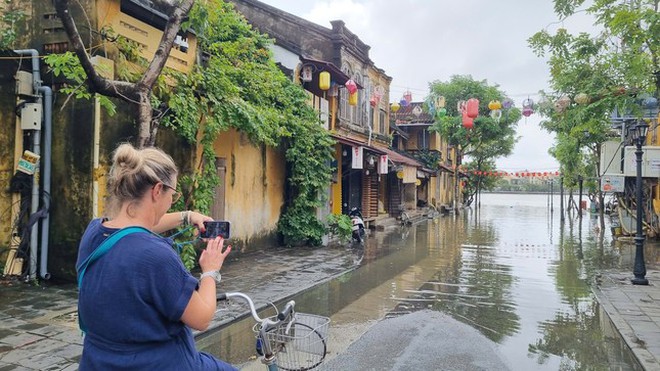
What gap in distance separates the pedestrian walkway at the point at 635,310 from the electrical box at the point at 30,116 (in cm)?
925

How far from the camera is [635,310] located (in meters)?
7.86

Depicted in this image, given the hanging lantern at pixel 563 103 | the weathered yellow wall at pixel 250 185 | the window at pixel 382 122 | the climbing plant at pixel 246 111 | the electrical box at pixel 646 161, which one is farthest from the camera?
the window at pixel 382 122

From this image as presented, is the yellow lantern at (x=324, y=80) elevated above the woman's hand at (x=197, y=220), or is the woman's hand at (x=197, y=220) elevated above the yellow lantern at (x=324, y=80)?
the yellow lantern at (x=324, y=80)

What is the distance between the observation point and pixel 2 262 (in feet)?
26.0

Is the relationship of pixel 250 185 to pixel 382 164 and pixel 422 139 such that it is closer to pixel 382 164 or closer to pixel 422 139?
pixel 382 164

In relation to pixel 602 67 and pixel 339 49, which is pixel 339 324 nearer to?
pixel 602 67

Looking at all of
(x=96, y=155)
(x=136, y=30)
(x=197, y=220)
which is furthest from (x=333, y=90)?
(x=197, y=220)

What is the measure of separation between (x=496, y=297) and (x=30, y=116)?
870 cm

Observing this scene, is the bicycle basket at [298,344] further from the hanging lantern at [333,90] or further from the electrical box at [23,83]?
the hanging lantern at [333,90]

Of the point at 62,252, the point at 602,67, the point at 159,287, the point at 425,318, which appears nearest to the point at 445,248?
the point at 602,67

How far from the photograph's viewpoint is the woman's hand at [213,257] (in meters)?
2.19

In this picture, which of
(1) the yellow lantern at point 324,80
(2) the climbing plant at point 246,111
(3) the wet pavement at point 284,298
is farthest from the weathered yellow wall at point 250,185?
(1) the yellow lantern at point 324,80

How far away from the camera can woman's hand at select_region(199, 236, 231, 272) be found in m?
2.19

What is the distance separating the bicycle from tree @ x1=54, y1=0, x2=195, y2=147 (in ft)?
11.2
